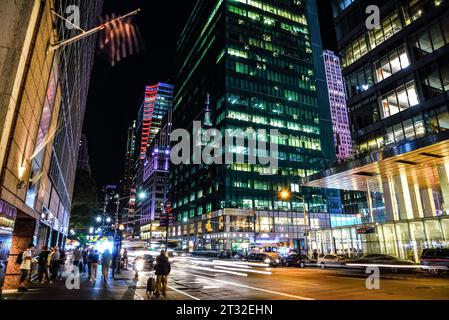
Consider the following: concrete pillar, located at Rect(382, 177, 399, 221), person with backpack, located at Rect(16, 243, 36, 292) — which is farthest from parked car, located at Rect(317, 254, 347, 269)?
person with backpack, located at Rect(16, 243, 36, 292)

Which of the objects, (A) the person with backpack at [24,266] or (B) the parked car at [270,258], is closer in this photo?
(A) the person with backpack at [24,266]

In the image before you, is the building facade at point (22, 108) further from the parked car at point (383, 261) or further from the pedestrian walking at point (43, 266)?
the parked car at point (383, 261)

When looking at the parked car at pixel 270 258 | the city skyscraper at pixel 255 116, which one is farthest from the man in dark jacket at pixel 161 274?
the city skyscraper at pixel 255 116

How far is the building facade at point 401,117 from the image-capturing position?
28.9m

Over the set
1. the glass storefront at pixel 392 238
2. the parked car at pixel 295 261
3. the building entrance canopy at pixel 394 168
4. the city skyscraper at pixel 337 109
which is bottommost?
the parked car at pixel 295 261

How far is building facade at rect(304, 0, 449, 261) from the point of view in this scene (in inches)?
1137

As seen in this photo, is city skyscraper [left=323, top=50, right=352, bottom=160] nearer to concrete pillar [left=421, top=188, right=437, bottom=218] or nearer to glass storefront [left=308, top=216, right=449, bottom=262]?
concrete pillar [left=421, top=188, right=437, bottom=218]

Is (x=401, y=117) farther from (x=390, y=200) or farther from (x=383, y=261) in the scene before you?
(x=383, y=261)

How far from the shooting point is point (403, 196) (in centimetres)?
3491

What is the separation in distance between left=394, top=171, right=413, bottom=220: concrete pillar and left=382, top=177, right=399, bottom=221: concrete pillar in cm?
51

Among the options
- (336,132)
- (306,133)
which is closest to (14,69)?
(306,133)

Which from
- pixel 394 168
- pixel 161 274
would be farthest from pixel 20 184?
pixel 394 168

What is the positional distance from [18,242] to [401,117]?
1429 inches
